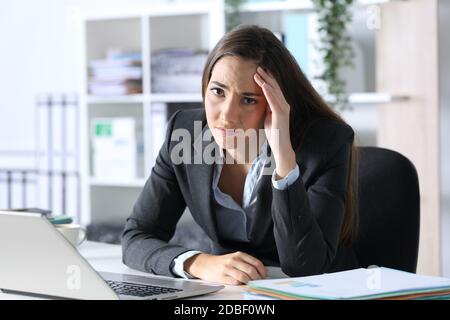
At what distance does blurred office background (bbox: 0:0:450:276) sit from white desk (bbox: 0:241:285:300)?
1.52 metres

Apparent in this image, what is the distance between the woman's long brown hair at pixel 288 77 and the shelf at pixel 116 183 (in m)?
2.08

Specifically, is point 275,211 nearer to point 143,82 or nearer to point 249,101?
point 249,101

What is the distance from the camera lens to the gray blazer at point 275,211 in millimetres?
1630

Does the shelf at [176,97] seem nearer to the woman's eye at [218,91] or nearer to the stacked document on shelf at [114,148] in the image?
the stacked document on shelf at [114,148]

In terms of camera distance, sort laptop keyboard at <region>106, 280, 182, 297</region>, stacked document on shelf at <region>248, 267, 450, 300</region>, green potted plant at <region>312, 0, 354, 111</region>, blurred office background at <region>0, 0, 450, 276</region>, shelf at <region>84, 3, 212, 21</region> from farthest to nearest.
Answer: shelf at <region>84, 3, 212, 21</region> → green potted plant at <region>312, 0, 354, 111</region> → blurred office background at <region>0, 0, 450, 276</region> → laptop keyboard at <region>106, 280, 182, 297</region> → stacked document on shelf at <region>248, 267, 450, 300</region>

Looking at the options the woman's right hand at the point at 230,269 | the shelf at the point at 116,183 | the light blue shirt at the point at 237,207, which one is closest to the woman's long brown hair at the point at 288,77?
the light blue shirt at the point at 237,207

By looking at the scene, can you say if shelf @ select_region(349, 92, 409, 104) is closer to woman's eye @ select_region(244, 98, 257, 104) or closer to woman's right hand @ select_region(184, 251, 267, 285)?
woman's eye @ select_region(244, 98, 257, 104)

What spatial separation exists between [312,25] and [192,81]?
2.19ft

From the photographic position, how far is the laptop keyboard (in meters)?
1.32

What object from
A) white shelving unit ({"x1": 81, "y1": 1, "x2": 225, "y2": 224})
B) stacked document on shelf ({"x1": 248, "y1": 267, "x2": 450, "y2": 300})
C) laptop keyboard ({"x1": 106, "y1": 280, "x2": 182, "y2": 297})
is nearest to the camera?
stacked document on shelf ({"x1": 248, "y1": 267, "x2": 450, "y2": 300})

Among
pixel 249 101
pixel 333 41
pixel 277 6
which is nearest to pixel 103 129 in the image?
pixel 277 6

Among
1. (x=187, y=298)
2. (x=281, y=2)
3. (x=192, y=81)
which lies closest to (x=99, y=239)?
(x=192, y=81)

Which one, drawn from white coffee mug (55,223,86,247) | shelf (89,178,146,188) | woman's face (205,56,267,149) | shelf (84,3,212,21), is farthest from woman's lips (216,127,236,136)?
shelf (89,178,146,188)
